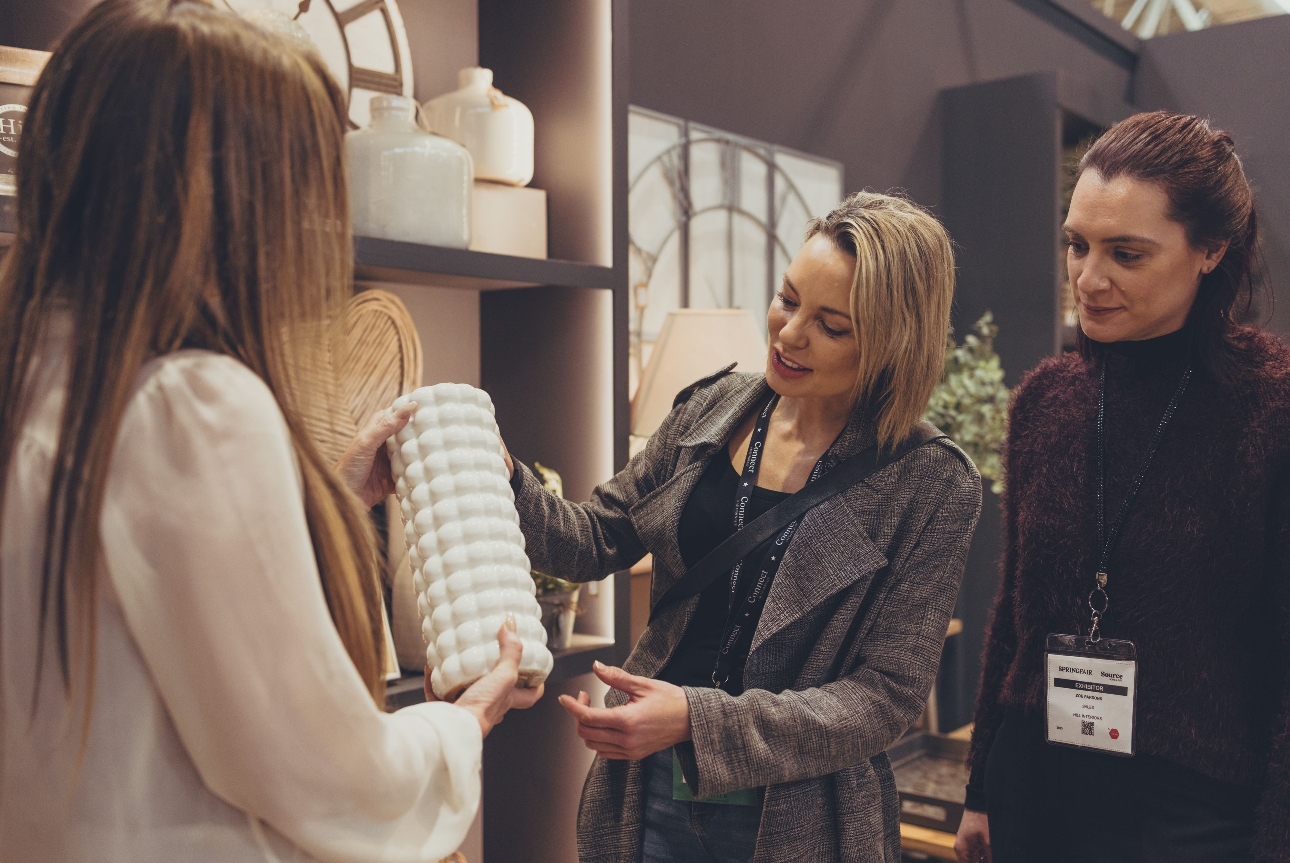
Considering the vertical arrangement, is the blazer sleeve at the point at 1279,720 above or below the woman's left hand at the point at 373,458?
below

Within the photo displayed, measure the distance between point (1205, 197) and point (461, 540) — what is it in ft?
3.57

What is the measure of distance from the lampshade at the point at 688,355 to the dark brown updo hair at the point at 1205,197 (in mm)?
995

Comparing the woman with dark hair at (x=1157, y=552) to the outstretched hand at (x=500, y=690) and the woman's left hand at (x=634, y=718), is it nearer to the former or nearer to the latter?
the woman's left hand at (x=634, y=718)

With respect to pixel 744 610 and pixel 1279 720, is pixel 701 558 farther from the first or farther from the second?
pixel 1279 720

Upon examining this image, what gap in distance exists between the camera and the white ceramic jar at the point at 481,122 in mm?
1832

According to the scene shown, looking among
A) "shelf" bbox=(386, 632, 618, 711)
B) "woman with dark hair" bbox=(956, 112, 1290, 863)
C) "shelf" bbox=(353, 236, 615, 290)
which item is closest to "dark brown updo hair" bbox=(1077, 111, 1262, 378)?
"woman with dark hair" bbox=(956, 112, 1290, 863)

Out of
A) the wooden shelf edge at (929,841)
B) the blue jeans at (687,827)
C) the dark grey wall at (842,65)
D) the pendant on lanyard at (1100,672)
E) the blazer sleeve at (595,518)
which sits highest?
the dark grey wall at (842,65)

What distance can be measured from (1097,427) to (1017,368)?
297cm

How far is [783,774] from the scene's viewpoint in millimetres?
1304

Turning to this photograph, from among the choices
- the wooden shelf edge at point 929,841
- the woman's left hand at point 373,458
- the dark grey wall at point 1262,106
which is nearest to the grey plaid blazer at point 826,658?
the woman's left hand at point 373,458

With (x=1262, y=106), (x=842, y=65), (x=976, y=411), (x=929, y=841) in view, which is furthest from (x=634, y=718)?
(x=1262, y=106)

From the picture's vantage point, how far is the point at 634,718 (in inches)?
48.5

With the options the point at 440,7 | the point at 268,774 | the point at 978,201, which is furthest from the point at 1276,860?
the point at 978,201

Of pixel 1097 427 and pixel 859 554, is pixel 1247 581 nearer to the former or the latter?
pixel 1097 427
